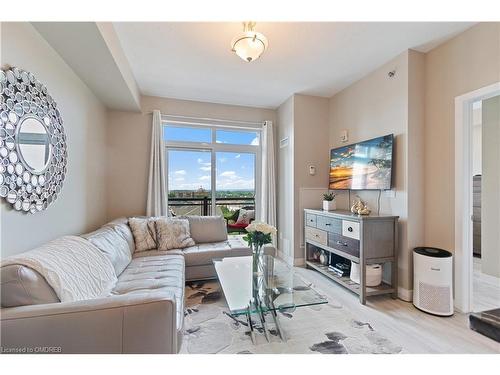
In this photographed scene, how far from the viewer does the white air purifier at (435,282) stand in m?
2.10

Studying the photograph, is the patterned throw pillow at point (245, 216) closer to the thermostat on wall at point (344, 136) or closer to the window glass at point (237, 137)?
the window glass at point (237, 137)

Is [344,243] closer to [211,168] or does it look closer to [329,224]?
[329,224]

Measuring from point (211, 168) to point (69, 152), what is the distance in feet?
7.02

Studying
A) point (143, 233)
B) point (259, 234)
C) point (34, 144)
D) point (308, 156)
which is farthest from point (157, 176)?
point (308, 156)

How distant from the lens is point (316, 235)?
3193mm

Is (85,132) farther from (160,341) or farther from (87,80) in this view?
(160,341)

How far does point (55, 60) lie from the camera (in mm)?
1918

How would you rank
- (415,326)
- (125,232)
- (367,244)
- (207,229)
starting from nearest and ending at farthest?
(415,326), (367,244), (125,232), (207,229)

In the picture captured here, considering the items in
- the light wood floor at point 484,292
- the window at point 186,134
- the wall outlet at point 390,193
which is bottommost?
the light wood floor at point 484,292

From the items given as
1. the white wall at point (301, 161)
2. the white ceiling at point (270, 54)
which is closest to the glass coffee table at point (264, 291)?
the white wall at point (301, 161)

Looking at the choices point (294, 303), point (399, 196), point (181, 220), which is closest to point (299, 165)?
point (399, 196)

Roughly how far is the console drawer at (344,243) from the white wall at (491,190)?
6.08 ft

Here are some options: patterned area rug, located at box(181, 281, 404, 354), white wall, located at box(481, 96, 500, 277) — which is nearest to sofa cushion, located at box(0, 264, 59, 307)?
patterned area rug, located at box(181, 281, 404, 354)
